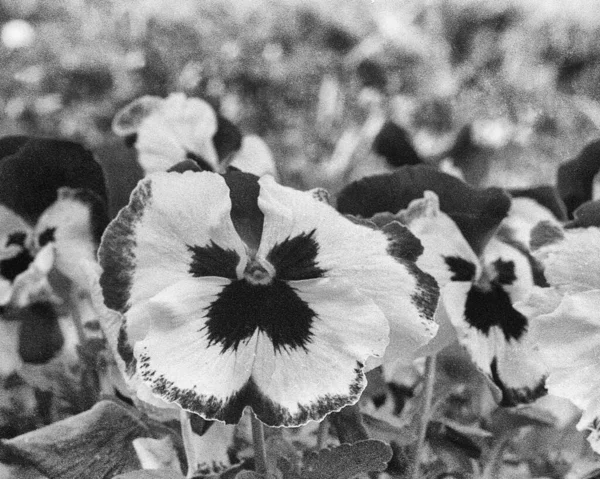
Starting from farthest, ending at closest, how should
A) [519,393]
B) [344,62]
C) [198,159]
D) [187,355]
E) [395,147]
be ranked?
[344,62]
[395,147]
[198,159]
[519,393]
[187,355]

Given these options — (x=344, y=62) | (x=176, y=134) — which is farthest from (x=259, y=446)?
(x=344, y=62)

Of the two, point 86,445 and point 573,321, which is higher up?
point 573,321

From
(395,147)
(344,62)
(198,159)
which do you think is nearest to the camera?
(198,159)

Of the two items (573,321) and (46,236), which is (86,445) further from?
(573,321)

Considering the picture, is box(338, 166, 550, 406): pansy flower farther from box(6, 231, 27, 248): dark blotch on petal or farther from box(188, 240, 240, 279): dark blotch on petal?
box(6, 231, 27, 248): dark blotch on petal

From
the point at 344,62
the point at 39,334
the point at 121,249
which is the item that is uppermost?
the point at 121,249

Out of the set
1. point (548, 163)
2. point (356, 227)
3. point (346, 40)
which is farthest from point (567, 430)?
point (346, 40)

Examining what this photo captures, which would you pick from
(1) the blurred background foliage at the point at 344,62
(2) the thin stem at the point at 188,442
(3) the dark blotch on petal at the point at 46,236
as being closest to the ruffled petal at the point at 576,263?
(2) the thin stem at the point at 188,442

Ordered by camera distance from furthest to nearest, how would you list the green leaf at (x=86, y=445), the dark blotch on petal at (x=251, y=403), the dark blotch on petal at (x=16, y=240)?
the dark blotch on petal at (x=16, y=240)
the green leaf at (x=86, y=445)
the dark blotch on petal at (x=251, y=403)

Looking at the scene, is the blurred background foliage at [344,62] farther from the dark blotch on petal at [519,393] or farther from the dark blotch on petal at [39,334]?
the dark blotch on petal at [519,393]
